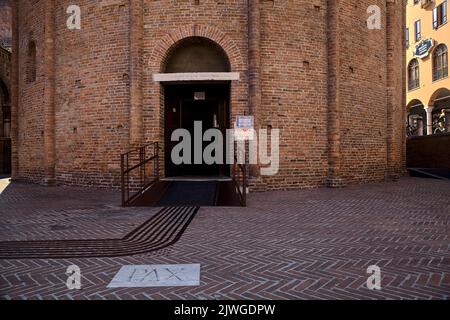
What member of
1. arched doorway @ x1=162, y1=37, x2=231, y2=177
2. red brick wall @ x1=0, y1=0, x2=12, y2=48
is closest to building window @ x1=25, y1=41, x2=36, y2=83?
arched doorway @ x1=162, y1=37, x2=231, y2=177

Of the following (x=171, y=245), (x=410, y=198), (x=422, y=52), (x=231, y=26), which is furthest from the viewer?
(x=422, y=52)

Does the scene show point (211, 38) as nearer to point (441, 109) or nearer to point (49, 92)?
point (49, 92)

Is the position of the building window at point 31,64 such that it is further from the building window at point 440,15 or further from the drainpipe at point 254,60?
the building window at point 440,15

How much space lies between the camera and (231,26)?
10.9m

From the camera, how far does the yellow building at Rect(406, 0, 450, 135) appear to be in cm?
2733

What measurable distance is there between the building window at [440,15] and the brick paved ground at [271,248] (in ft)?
79.7

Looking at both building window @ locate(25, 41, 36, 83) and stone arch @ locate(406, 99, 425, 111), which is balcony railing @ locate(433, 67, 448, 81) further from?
building window @ locate(25, 41, 36, 83)

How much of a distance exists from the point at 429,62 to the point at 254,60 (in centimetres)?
2478

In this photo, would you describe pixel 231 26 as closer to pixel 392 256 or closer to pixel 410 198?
pixel 410 198

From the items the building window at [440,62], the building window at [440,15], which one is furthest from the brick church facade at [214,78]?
the building window at [440,15]

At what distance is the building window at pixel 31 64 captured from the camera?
14.1 metres

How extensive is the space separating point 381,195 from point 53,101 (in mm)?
10984
